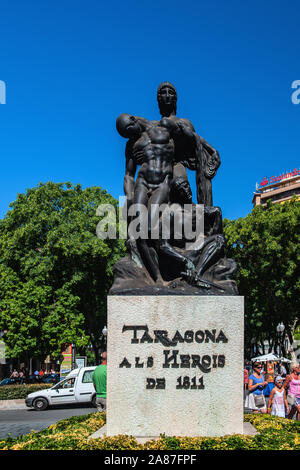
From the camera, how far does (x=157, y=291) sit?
21.7 feet

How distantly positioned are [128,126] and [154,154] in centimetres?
58

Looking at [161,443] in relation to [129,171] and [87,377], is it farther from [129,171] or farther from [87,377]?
[87,377]

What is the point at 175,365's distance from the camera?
21.2ft

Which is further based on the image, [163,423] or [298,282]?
[298,282]

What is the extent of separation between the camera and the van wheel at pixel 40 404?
73.4 feet

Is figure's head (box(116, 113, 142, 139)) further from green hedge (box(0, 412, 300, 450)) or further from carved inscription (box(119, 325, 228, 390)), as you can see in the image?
green hedge (box(0, 412, 300, 450))

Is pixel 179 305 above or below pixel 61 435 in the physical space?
above

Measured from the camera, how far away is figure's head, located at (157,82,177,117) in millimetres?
8039

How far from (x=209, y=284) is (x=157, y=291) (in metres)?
0.67

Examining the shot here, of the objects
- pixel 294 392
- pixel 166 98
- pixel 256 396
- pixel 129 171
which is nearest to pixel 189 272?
pixel 129 171

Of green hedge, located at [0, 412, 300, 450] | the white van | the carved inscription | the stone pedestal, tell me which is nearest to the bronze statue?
the stone pedestal

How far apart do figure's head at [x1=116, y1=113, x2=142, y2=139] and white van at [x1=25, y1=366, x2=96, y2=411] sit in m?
15.7

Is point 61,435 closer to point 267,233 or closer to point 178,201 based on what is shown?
point 178,201
